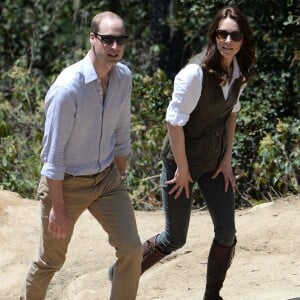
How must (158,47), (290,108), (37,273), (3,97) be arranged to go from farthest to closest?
(158,47) → (3,97) → (290,108) → (37,273)

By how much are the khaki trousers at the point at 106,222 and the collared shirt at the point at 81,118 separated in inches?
3.7

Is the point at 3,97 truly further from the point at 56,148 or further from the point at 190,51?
the point at 56,148

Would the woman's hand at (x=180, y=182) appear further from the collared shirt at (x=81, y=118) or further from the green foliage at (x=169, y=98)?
the green foliage at (x=169, y=98)

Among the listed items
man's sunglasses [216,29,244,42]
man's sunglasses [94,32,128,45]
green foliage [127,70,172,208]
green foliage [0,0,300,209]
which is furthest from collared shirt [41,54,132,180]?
green foliage [127,70,172,208]

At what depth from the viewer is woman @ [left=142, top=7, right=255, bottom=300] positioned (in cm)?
500

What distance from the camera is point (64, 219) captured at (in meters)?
4.76

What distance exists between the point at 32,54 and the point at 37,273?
25.7ft

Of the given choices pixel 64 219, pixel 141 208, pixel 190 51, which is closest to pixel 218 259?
pixel 64 219

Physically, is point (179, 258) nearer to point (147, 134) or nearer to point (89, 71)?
point (89, 71)

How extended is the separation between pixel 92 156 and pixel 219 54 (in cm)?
91

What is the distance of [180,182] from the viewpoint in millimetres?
5117

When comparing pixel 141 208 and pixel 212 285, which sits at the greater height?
pixel 212 285

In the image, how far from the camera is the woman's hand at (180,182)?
16.8ft

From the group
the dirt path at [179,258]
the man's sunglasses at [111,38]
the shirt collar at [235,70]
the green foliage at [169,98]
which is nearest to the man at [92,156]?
the man's sunglasses at [111,38]
